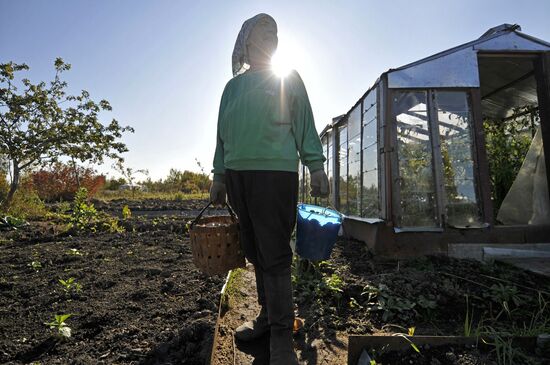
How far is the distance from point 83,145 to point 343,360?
30.3 feet

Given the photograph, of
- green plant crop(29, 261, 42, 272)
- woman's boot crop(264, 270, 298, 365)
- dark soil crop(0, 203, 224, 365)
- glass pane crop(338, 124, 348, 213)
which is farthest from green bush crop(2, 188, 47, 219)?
woman's boot crop(264, 270, 298, 365)

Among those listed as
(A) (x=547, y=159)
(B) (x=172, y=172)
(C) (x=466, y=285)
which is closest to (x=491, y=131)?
(A) (x=547, y=159)

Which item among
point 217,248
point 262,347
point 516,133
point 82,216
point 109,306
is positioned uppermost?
point 516,133

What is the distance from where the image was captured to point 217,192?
198cm

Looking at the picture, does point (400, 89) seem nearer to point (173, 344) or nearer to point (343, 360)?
point (343, 360)

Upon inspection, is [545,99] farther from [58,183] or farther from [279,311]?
[58,183]

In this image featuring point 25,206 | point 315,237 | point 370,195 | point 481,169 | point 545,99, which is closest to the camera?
point 315,237

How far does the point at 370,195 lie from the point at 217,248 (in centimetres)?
309

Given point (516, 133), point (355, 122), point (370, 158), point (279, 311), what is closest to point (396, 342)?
point (279, 311)

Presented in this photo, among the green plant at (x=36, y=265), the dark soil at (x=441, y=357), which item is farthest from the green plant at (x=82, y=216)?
the dark soil at (x=441, y=357)

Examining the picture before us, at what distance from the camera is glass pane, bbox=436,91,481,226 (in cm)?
402

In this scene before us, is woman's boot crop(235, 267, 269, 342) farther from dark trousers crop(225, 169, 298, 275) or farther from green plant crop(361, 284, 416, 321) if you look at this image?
green plant crop(361, 284, 416, 321)

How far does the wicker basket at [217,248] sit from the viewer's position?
6.34ft

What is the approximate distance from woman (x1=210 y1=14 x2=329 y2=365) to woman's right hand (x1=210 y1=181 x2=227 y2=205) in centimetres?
11
